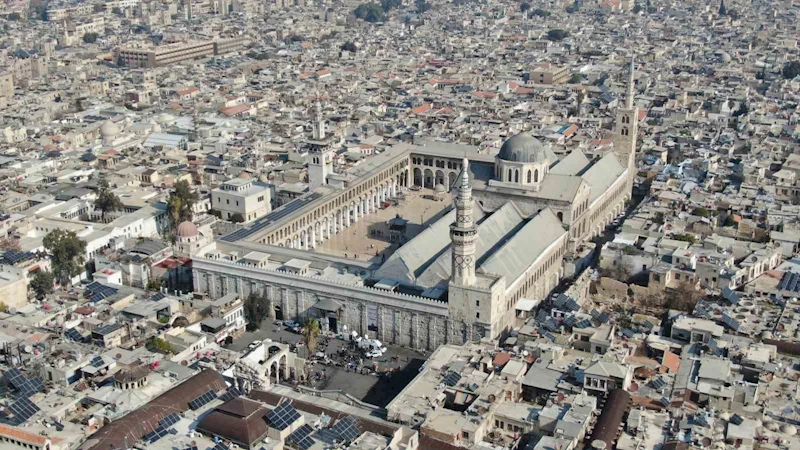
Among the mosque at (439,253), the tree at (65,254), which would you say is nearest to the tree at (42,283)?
the tree at (65,254)

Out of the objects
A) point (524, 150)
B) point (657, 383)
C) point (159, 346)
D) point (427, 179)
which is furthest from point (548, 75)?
point (159, 346)

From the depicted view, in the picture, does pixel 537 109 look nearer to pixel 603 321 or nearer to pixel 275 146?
pixel 275 146

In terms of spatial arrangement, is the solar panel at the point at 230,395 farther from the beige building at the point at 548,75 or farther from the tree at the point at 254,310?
the beige building at the point at 548,75

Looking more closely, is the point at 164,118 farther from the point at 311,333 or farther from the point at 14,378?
the point at 14,378

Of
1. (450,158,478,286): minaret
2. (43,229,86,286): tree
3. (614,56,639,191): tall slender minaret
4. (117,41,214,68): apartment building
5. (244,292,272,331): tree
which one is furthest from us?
(117,41,214,68): apartment building

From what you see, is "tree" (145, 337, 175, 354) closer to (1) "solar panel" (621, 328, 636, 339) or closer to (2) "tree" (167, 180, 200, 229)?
(2) "tree" (167, 180, 200, 229)

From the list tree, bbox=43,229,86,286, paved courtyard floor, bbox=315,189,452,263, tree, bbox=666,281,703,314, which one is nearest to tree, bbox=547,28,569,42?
paved courtyard floor, bbox=315,189,452,263

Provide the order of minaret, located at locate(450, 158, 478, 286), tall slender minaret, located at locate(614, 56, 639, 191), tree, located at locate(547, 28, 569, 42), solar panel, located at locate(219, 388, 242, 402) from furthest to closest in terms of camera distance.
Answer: tree, located at locate(547, 28, 569, 42) → tall slender minaret, located at locate(614, 56, 639, 191) → minaret, located at locate(450, 158, 478, 286) → solar panel, located at locate(219, 388, 242, 402)
